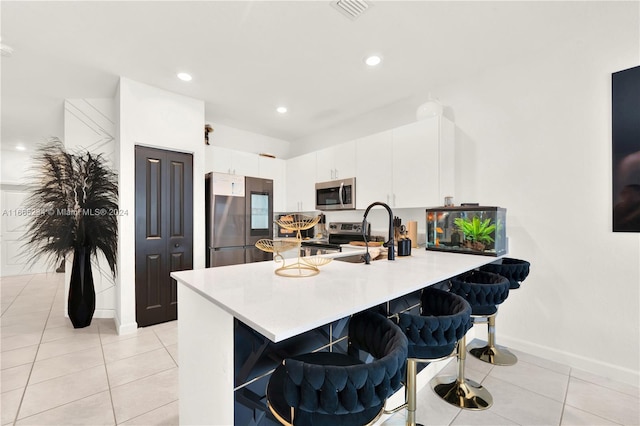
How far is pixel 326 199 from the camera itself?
3.97 meters

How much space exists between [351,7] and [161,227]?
288 centimetres

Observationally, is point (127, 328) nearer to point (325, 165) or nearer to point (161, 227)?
point (161, 227)

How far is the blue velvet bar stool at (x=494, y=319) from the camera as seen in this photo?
2113 millimetres

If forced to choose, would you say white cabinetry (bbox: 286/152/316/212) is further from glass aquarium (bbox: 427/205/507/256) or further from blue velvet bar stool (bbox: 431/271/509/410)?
blue velvet bar stool (bbox: 431/271/509/410)

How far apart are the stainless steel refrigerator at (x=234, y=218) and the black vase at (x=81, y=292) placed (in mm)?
1265

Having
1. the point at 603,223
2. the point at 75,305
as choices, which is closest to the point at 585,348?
the point at 603,223

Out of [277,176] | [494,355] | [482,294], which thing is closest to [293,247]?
[482,294]

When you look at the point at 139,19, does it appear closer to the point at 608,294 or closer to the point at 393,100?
the point at 393,100

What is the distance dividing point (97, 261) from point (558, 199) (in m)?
4.84

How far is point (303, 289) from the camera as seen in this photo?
117 cm

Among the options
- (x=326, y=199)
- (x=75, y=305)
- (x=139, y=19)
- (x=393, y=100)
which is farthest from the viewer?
(x=326, y=199)

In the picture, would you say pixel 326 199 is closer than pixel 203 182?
No

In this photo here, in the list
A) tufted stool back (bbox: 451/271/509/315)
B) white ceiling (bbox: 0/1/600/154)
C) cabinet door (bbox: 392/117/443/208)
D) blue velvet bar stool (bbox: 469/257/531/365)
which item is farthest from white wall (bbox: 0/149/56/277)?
blue velvet bar stool (bbox: 469/257/531/365)

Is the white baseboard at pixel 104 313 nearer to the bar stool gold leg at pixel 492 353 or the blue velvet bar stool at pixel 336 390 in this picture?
the blue velvet bar stool at pixel 336 390
